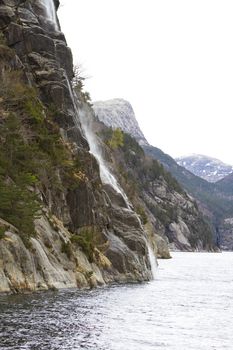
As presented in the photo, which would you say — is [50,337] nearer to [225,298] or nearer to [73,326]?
[73,326]

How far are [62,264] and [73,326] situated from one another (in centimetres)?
1712

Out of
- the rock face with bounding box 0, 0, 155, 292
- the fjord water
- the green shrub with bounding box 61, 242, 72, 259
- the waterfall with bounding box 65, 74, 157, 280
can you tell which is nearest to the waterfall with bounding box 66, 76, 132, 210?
the waterfall with bounding box 65, 74, 157, 280

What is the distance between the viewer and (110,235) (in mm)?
59250

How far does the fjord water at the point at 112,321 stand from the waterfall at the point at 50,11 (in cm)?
4367

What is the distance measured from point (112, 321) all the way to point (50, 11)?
5735cm

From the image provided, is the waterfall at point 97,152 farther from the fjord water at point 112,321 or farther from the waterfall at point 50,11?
the fjord water at point 112,321

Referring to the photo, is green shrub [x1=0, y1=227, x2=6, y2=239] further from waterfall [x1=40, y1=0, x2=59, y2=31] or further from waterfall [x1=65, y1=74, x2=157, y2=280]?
waterfall [x1=40, y1=0, x2=59, y2=31]

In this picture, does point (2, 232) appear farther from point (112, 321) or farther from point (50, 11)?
point (50, 11)

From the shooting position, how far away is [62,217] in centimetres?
5256

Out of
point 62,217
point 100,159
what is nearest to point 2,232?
point 62,217

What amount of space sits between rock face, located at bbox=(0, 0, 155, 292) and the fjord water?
2.67 meters

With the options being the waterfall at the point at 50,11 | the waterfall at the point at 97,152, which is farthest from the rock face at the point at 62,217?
the waterfall at the point at 97,152

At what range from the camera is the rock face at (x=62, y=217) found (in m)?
37.6

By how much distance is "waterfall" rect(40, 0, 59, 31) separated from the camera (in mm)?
74188
